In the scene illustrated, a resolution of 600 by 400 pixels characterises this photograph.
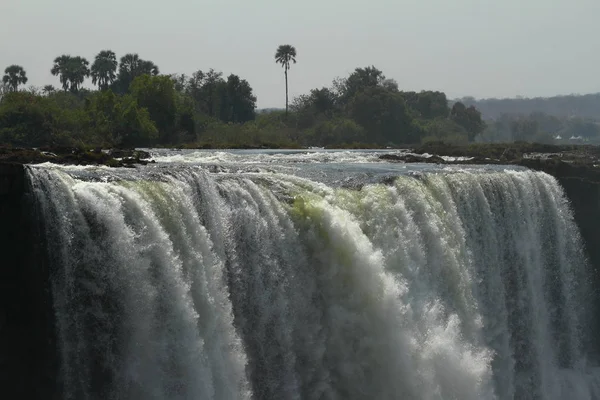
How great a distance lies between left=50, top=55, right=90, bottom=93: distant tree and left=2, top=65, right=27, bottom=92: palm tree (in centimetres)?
812

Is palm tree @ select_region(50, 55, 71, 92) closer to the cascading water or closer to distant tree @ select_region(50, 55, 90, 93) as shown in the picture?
distant tree @ select_region(50, 55, 90, 93)

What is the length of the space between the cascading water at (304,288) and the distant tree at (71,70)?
65.6 m

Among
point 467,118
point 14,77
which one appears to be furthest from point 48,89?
point 467,118

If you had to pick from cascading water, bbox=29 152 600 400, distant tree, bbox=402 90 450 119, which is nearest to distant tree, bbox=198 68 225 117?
distant tree, bbox=402 90 450 119

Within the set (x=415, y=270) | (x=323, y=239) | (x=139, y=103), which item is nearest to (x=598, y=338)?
(x=415, y=270)

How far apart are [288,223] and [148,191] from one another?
9.84 ft

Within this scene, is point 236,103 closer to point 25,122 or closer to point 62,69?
point 62,69

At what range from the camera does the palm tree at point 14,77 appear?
74500mm

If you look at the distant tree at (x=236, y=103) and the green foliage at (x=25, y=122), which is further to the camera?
the distant tree at (x=236, y=103)

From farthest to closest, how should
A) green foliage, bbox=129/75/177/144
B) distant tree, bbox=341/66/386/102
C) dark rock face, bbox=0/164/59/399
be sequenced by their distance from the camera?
1. distant tree, bbox=341/66/386/102
2. green foliage, bbox=129/75/177/144
3. dark rock face, bbox=0/164/59/399

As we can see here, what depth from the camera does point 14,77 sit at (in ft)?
245

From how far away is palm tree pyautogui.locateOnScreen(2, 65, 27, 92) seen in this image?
244 ft

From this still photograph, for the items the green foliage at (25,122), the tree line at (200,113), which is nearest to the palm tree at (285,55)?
the tree line at (200,113)

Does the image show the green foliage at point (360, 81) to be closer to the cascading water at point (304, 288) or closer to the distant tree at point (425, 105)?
the distant tree at point (425, 105)
